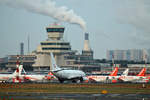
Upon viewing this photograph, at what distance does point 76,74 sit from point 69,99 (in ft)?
310

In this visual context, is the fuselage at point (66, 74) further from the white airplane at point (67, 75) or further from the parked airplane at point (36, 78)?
the parked airplane at point (36, 78)

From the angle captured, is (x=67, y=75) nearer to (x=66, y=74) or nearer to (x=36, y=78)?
(x=66, y=74)

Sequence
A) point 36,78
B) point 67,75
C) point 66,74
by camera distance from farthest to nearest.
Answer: point 36,78
point 67,75
point 66,74

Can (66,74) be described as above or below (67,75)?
above

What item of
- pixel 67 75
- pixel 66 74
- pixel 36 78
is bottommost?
pixel 36 78

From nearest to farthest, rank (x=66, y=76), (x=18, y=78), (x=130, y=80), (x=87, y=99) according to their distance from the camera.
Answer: (x=87, y=99) → (x=18, y=78) → (x=66, y=76) → (x=130, y=80)

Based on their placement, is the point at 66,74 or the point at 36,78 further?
the point at 36,78

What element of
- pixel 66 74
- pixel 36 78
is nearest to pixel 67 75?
pixel 66 74

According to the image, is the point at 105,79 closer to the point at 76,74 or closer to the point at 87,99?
the point at 76,74

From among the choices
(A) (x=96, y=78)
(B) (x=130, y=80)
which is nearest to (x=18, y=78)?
(A) (x=96, y=78)

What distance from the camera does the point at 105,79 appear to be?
17612 cm

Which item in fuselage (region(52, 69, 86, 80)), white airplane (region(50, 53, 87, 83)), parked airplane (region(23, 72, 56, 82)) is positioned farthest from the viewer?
parked airplane (region(23, 72, 56, 82))

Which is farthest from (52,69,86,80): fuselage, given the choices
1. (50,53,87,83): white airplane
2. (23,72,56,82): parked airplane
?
(23,72,56,82): parked airplane

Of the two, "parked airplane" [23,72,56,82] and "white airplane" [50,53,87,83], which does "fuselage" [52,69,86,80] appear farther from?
"parked airplane" [23,72,56,82]
